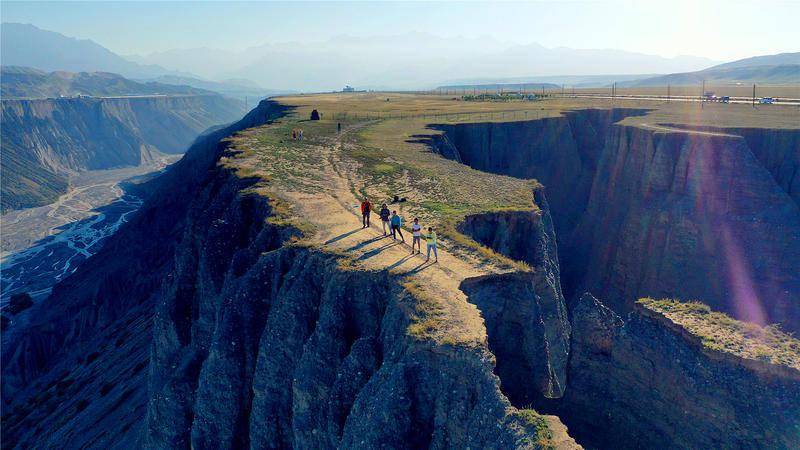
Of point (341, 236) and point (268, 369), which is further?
point (341, 236)

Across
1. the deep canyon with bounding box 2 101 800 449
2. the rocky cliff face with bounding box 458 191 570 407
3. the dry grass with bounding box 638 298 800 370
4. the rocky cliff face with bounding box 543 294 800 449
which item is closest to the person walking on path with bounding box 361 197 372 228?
the deep canyon with bounding box 2 101 800 449

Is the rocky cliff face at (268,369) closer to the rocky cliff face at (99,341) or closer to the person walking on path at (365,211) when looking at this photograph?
the rocky cliff face at (99,341)

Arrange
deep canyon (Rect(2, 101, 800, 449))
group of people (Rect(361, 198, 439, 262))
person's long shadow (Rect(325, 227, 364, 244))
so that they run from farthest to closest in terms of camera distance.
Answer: person's long shadow (Rect(325, 227, 364, 244)), group of people (Rect(361, 198, 439, 262)), deep canyon (Rect(2, 101, 800, 449))

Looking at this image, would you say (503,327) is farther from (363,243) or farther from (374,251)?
(363,243)

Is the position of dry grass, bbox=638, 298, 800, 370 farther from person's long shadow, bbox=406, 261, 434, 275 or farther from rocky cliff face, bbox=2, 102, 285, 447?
rocky cliff face, bbox=2, 102, 285, 447

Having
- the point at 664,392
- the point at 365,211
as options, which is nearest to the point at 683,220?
the point at 365,211
